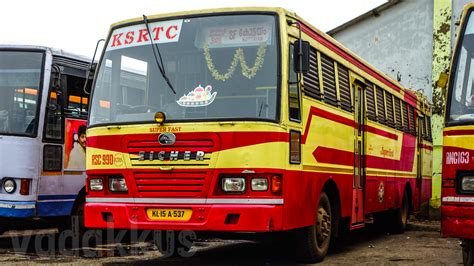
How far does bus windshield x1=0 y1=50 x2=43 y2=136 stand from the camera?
30.7 ft

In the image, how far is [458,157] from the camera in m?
6.55

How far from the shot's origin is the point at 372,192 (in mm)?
10789

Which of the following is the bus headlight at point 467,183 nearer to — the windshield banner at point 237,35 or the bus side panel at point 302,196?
the bus side panel at point 302,196

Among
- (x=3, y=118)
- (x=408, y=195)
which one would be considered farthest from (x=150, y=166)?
(x=408, y=195)

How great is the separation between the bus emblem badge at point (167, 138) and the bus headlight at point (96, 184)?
0.96m

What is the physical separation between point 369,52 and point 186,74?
46.7 feet

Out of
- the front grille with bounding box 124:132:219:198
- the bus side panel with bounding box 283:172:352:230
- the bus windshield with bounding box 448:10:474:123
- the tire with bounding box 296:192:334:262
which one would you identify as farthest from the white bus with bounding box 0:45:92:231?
the bus windshield with bounding box 448:10:474:123

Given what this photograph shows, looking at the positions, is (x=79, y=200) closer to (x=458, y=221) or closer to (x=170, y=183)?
(x=170, y=183)

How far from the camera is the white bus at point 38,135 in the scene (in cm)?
923

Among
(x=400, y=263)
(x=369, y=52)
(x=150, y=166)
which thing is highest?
(x=369, y=52)

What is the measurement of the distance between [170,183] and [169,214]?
343 millimetres

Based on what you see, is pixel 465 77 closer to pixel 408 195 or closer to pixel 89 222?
pixel 89 222

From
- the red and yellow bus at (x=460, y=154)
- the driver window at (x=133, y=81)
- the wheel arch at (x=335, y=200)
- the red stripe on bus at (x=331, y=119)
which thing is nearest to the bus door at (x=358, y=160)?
the red stripe on bus at (x=331, y=119)

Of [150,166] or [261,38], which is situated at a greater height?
[261,38]
